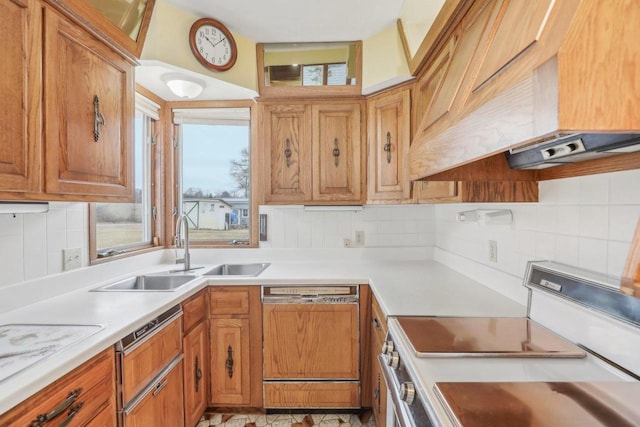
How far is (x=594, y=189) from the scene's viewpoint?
0.99 meters

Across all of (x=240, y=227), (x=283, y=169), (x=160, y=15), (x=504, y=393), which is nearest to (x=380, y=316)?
(x=504, y=393)

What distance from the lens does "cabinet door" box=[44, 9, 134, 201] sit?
110cm

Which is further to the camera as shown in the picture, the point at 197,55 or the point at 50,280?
the point at 197,55

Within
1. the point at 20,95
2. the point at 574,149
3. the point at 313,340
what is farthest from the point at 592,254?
the point at 20,95

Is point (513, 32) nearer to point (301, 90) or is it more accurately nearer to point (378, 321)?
point (378, 321)

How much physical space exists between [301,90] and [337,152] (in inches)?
19.8

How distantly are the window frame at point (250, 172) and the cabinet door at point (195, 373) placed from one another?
0.78 m

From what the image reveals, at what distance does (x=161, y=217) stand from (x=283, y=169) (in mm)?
1074

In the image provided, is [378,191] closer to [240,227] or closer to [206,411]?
[240,227]

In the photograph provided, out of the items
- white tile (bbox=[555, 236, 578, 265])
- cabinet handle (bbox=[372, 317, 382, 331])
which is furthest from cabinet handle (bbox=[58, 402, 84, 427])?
white tile (bbox=[555, 236, 578, 265])

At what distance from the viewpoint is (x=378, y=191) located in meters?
2.10

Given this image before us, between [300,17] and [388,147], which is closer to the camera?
[300,17]

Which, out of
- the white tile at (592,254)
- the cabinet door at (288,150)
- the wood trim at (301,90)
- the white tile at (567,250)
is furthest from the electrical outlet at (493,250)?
the wood trim at (301,90)

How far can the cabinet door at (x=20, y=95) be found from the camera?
944mm
